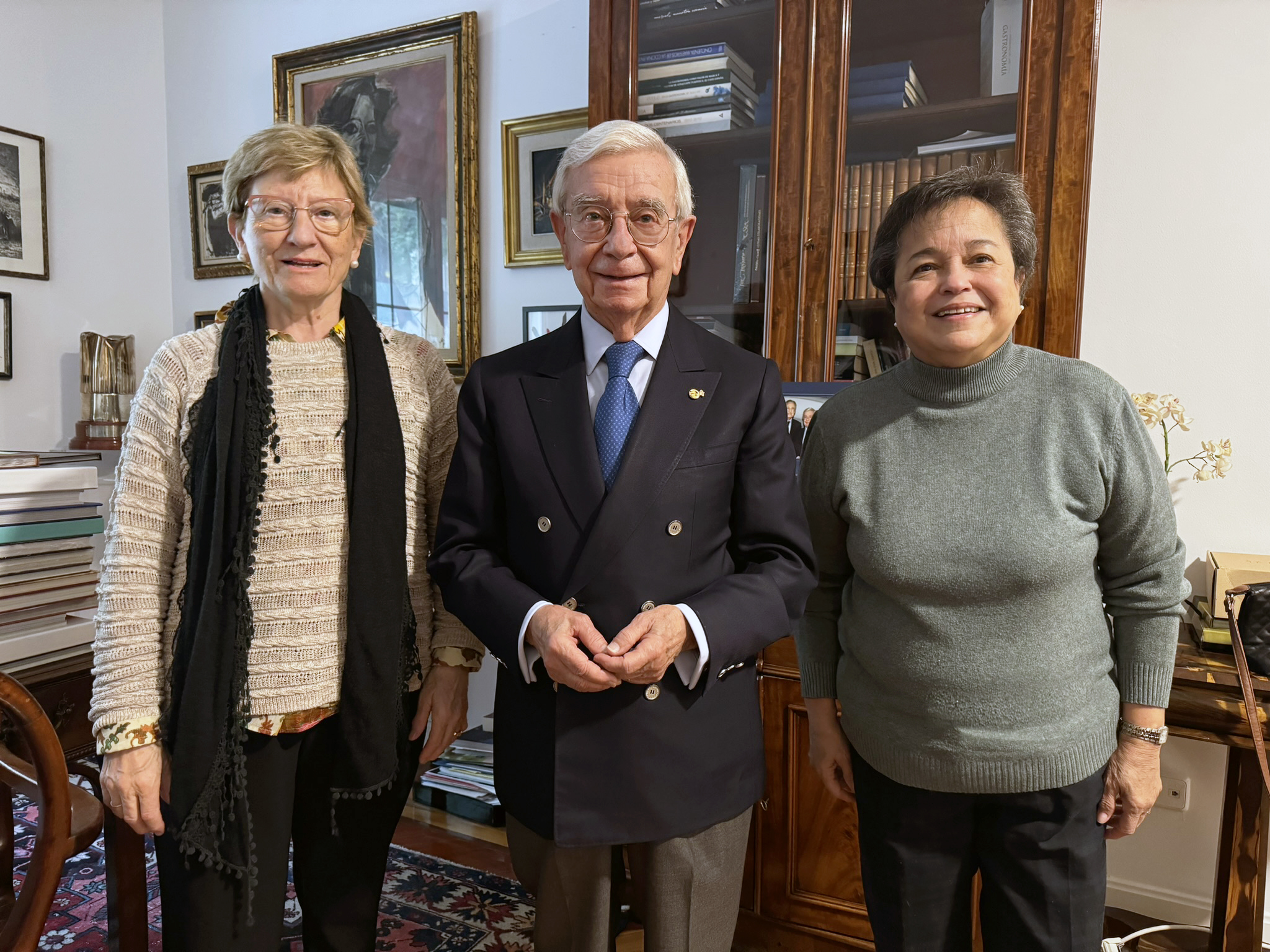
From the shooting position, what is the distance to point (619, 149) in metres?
1.08

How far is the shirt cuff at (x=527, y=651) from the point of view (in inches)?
39.8

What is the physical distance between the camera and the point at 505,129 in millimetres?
2439

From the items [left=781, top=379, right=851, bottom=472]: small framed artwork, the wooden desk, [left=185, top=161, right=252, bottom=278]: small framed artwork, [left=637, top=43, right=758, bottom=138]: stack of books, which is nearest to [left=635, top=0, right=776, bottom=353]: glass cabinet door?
[left=637, top=43, right=758, bottom=138]: stack of books

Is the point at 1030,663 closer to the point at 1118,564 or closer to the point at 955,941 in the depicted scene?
the point at 1118,564

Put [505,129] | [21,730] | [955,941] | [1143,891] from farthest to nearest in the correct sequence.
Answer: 1. [505,129]
2. [1143,891]
3. [955,941]
4. [21,730]

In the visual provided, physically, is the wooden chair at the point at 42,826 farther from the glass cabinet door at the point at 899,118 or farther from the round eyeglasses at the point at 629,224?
the glass cabinet door at the point at 899,118

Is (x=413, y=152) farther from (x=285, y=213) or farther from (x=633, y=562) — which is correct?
(x=633, y=562)

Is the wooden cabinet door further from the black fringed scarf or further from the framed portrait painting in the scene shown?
the framed portrait painting

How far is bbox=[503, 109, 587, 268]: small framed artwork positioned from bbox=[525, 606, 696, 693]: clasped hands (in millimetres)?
1608

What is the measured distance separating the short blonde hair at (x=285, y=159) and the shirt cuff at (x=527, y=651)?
2.33ft

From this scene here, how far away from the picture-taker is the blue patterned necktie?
109 cm

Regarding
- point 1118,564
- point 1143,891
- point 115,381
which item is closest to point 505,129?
point 115,381

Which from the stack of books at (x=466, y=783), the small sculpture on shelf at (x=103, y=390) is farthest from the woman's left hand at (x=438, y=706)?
the small sculpture on shelf at (x=103, y=390)

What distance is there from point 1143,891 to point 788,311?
5.26 ft
